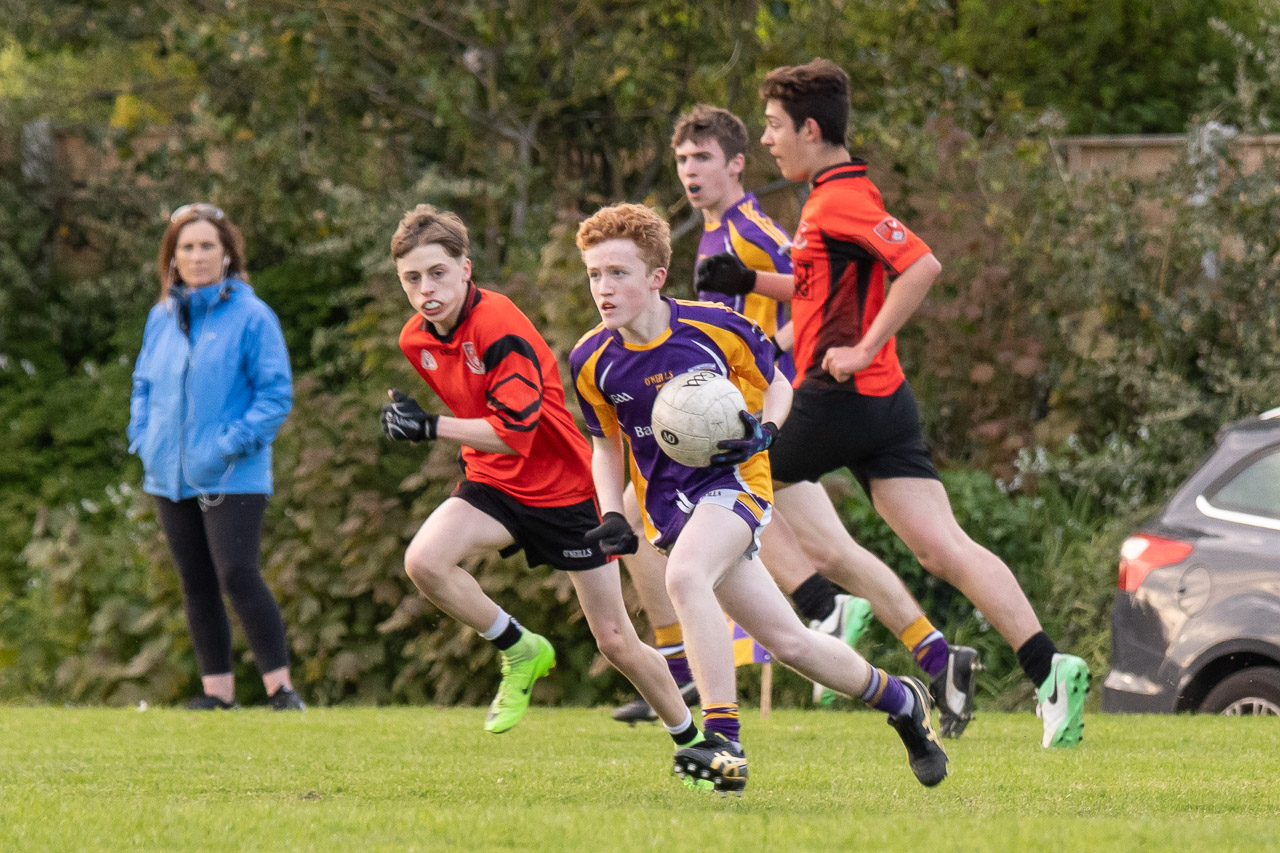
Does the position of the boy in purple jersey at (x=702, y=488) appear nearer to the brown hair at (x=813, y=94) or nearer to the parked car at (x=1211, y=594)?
the brown hair at (x=813, y=94)

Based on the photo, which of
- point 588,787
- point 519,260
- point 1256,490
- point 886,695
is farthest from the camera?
point 519,260

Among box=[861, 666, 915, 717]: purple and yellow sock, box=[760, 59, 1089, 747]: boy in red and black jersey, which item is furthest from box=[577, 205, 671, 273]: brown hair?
box=[861, 666, 915, 717]: purple and yellow sock

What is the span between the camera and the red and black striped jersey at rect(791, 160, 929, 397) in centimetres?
654

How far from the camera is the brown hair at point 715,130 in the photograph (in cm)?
736

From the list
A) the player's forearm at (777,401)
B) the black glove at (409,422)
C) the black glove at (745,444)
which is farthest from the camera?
the black glove at (409,422)

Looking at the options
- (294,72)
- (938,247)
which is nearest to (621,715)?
(938,247)

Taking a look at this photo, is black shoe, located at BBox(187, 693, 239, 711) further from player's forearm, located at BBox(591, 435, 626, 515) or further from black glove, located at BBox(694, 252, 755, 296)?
player's forearm, located at BBox(591, 435, 626, 515)

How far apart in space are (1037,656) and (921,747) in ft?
4.43

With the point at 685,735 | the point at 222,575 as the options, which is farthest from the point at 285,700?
the point at 685,735

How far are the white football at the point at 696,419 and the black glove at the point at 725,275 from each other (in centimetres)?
158

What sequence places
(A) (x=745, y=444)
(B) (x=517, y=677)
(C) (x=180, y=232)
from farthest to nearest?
(C) (x=180, y=232)
(B) (x=517, y=677)
(A) (x=745, y=444)

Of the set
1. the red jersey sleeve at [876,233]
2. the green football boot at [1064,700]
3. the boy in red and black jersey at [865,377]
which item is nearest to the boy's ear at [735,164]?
the boy in red and black jersey at [865,377]

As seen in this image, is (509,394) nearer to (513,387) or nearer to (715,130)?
(513,387)

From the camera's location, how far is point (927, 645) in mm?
6930
